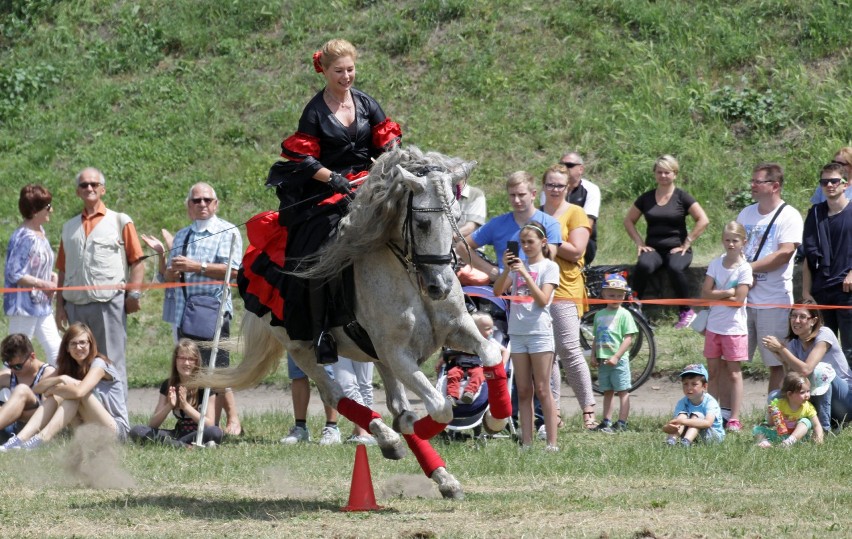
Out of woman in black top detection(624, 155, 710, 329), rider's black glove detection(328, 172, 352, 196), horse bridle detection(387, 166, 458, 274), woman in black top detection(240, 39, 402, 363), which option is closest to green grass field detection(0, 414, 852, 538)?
woman in black top detection(240, 39, 402, 363)

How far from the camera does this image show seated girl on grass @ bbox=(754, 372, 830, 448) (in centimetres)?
923

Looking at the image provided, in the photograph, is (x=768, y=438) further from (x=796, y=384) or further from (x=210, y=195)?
(x=210, y=195)

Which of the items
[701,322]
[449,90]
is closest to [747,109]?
[449,90]

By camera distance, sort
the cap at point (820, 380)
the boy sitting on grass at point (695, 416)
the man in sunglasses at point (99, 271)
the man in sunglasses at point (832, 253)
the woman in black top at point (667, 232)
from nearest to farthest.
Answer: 1. the boy sitting on grass at point (695, 416)
2. the cap at point (820, 380)
3. the man in sunglasses at point (832, 253)
4. the man in sunglasses at point (99, 271)
5. the woman in black top at point (667, 232)

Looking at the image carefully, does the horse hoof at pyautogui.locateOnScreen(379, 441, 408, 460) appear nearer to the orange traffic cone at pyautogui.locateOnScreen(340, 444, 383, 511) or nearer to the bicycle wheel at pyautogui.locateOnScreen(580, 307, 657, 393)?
the orange traffic cone at pyautogui.locateOnScreen(340, 444, 383, 511)

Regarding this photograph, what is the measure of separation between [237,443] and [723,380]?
3.98 metres

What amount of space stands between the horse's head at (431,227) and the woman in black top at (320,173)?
712 millimetres

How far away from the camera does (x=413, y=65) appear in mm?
17859

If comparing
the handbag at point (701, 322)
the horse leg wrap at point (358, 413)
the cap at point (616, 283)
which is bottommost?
the horse leg wrap at point (358, 413)

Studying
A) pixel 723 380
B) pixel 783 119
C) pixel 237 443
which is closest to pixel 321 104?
pixel 237 443

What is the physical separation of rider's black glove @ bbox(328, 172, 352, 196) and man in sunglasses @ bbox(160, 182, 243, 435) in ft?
11.0

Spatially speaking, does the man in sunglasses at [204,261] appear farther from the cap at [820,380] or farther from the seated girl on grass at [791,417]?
the cap at [820,380]

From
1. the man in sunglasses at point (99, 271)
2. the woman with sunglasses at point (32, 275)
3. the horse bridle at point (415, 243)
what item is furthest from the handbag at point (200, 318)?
the horse bridle at point (415, 243)

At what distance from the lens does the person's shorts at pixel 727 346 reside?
1020 centimetres
